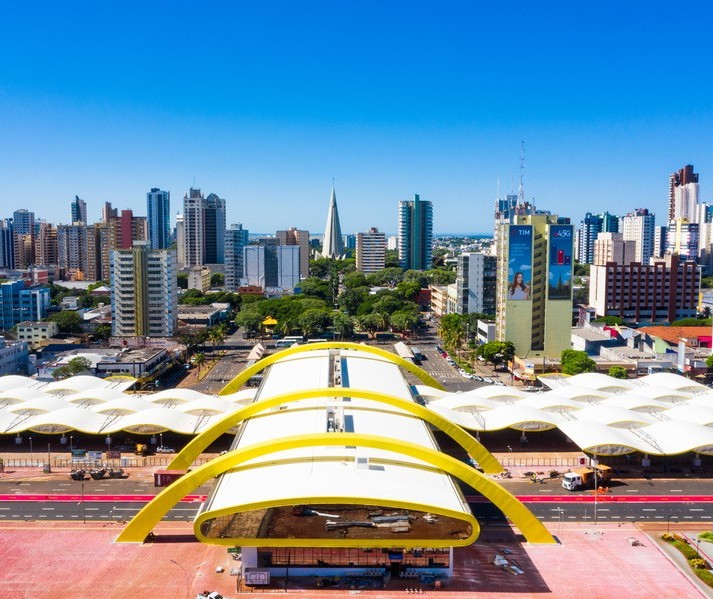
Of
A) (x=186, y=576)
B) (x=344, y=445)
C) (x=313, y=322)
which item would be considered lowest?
(x=186, y=576)

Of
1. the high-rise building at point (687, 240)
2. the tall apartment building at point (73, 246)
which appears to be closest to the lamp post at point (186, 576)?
the high-rise building at point (687, 240)

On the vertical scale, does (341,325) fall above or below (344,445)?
above

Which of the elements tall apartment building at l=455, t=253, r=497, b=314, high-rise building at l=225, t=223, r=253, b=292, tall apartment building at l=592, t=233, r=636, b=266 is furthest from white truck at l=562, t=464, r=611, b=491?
high-rise building at l=225, t=223, r=253, b=292

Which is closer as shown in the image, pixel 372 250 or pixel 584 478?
pixel 584 478

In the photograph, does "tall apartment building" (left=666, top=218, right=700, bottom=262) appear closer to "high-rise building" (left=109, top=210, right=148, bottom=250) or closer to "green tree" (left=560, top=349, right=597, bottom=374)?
"green tree" (left=560, top=349, right=597, bottom=374)

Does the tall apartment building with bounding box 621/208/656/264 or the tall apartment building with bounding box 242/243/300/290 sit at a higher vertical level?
the tall apartment building with bounding box 621/208/656/264

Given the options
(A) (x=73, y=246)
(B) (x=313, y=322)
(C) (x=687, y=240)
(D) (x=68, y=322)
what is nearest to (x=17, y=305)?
(D) (x=68, y=322)

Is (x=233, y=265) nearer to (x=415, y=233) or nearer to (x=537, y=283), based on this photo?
(x=415, y=233)
